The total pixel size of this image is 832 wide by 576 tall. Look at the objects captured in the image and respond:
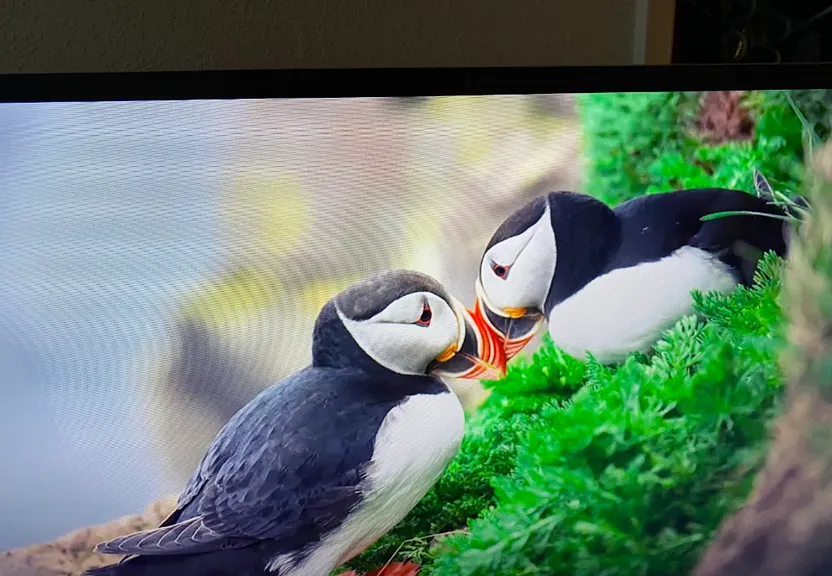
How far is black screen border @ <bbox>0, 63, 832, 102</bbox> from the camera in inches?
27.5

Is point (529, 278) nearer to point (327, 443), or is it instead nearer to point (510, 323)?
point (510, 323)

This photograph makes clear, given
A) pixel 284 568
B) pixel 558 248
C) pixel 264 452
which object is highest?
pixel 558 248

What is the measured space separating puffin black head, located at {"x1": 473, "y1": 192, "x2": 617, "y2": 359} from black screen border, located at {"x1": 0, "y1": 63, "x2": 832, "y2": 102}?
0.37 ft

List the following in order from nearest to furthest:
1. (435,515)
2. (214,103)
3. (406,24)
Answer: (214,103)
(435,515)
(406,24)

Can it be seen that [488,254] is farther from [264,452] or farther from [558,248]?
[264,452]

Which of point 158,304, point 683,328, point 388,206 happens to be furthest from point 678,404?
point 158,304

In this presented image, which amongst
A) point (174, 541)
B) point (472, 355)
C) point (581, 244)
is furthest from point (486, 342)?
point (174, 541)

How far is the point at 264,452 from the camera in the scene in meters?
0.77

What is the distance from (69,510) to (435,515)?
34cm

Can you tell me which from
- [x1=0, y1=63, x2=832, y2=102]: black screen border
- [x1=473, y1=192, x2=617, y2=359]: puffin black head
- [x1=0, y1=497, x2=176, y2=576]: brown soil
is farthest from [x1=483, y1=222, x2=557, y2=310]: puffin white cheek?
[x1=0, y1=497, x2=176, y2=576]: brown soil

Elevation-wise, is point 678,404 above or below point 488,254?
below

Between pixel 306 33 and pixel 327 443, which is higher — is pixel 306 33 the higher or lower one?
the higher one

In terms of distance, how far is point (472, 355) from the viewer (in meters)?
0.80

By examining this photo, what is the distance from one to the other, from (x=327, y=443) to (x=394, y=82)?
33 centimetres
